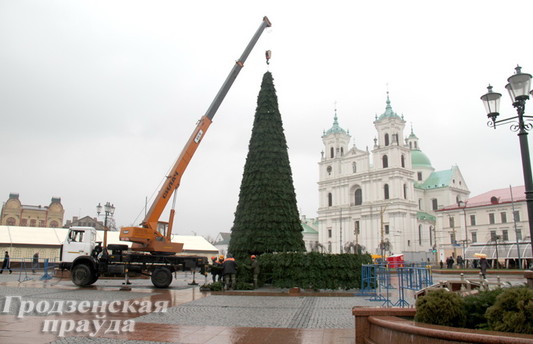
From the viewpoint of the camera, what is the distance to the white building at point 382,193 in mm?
81938

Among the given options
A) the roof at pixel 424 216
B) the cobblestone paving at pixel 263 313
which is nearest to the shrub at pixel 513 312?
the cobblestone paving at pixel 263 313

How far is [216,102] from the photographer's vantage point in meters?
21.8

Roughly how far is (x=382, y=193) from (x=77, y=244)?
2833 inches

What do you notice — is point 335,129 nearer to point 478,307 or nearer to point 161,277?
point 161,277

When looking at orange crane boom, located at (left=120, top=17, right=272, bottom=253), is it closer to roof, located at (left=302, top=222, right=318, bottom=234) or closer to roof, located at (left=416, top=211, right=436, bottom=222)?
roof, located at (left=416, top=211, right=436, bottom=222)

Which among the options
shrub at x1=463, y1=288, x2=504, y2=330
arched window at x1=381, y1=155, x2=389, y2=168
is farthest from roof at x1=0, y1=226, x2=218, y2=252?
arched window at x1=381, y1=155, x2=389, y2=168

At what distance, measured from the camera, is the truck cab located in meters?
21.1

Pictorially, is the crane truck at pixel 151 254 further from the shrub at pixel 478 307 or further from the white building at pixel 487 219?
the white building at pixel 487 219

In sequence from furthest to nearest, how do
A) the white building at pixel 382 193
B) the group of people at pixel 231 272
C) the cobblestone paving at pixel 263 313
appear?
1. the white building at pixel 382 193
2. the group of people at pixel 231 272
3. the cobblestone paving at pixel 263 313

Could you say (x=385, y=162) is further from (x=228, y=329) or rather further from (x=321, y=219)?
(x=228, y=329)

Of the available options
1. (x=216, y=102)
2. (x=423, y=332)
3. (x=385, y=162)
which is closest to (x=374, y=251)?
(x=385, y=162)

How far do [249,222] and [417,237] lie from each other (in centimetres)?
6967

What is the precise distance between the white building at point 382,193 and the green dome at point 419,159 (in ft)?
0.89

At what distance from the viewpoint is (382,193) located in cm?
8519
